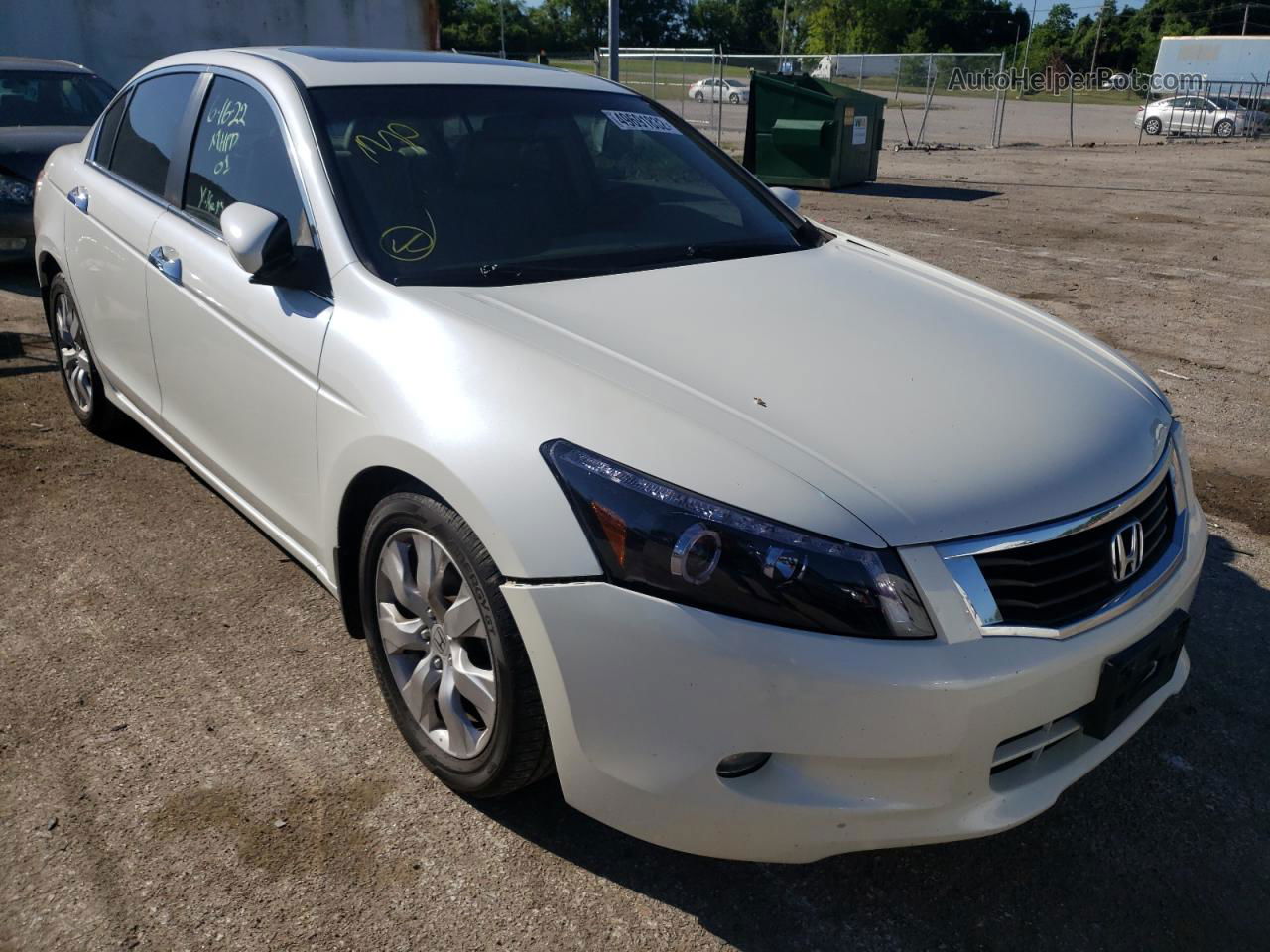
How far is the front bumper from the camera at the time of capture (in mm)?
1932

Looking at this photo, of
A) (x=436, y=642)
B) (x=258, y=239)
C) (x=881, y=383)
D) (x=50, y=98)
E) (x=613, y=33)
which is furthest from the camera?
(x=613, y=33)

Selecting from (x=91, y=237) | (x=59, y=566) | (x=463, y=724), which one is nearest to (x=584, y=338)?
(x=463, y=724)

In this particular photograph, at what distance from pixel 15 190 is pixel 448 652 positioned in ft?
22.5

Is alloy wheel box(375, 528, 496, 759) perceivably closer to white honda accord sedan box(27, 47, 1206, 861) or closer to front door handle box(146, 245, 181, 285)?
white honda accord sedan box(27, 47, 1206, 861)

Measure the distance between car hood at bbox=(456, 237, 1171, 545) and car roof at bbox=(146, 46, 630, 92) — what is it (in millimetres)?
1004

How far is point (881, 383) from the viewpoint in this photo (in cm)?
242

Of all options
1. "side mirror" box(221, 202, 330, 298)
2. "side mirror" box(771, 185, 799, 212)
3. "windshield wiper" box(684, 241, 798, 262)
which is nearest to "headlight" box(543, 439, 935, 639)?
"side mirror" box(221, 202, 330, 298)

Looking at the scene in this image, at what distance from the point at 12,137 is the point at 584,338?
23.7 ft

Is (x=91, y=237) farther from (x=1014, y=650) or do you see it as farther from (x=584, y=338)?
(x=1014, y=650)

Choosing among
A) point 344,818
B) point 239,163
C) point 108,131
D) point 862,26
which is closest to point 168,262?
point 239,163

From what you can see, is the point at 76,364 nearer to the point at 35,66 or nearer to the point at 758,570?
the point at 758,570

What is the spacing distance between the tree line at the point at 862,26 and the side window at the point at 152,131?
234ft

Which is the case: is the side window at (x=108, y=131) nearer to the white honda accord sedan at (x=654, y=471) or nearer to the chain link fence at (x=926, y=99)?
the white honda accord sedan at (x=654, y=471)

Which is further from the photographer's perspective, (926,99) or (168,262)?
(926,99)
